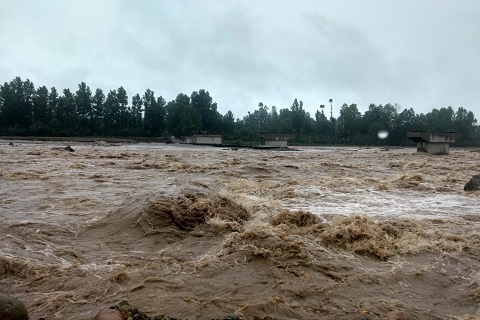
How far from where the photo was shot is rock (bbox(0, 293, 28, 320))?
4078 mm

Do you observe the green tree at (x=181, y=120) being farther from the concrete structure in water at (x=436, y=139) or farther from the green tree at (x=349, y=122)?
the concrete structure in water at (x=436, y=139)

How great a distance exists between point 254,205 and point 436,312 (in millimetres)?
6771

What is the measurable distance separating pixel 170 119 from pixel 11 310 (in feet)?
332

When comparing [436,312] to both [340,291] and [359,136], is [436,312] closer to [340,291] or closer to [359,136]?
[340,291]

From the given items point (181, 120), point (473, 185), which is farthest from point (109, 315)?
point (181, 120)

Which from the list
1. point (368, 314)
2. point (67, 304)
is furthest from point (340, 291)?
point (67, 304)

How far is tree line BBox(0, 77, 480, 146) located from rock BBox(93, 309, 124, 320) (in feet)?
271

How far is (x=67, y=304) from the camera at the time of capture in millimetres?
4973

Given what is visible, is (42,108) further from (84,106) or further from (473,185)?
(473,185)

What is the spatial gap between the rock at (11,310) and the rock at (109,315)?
31.1 inches

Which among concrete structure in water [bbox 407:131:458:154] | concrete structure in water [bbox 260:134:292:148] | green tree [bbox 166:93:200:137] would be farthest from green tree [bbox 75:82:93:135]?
concrete structure in water [bbox 407:131:458:154]

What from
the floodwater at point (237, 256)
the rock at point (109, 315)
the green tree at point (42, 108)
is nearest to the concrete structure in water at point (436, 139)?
the floodwater at point (237, 256)

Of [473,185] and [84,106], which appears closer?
[473,185]

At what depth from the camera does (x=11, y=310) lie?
4152 mm
